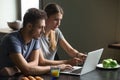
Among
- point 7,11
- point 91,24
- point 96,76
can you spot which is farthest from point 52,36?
point 7,11

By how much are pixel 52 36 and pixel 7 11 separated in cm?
167

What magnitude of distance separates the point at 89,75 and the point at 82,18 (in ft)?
6.84

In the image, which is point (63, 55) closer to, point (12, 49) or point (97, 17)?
point (97, 17)

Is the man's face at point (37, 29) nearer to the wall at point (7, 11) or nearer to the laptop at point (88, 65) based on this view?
the laptop at point (88, 65)

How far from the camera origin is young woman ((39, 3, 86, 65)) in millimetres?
2355

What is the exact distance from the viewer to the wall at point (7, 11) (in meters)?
3.92

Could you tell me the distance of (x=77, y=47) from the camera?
4.07 metres

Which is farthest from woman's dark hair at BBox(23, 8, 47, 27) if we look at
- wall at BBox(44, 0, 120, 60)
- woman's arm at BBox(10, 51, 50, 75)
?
wall at BBox(44, 0, 120, 60)

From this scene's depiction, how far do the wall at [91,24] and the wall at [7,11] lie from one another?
49 cm

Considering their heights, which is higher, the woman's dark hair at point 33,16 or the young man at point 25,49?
the woman's dark hair at point 33,16

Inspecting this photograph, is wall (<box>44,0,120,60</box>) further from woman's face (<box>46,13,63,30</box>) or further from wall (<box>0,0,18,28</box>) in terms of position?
woman's face (<box>46,13,63,30</box>)

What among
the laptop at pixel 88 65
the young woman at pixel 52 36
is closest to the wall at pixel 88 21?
the young woman at pixel 52 36

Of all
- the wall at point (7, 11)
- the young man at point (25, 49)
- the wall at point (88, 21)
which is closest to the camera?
the young man at point (25, 49)

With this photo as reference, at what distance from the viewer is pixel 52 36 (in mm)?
2562
